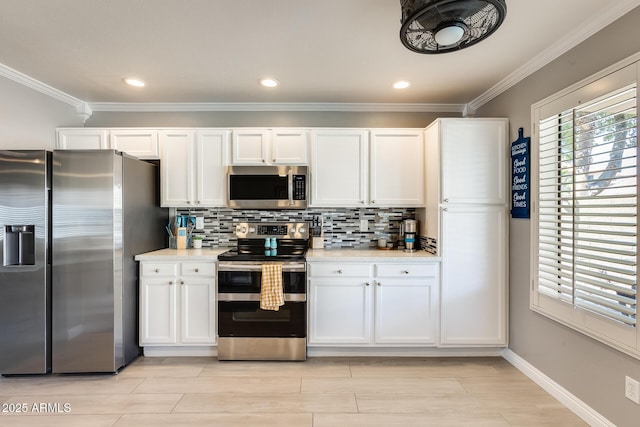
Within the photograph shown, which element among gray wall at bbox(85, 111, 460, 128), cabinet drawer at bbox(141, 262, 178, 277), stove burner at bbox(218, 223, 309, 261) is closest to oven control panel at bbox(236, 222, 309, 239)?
stove burner at bbox(218, 223, 309, 261)

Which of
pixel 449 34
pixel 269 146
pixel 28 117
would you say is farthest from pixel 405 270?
pixel 28 117

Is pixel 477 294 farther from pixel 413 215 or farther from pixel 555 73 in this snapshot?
pixel 555 73

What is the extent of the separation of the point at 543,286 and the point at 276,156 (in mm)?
2438

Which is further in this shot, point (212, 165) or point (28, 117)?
point (212, 165)

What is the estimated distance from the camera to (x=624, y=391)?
1722mm

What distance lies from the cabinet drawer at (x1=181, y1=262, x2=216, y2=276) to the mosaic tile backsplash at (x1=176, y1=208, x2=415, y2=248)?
2.06 ft

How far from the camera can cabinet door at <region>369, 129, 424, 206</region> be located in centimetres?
306

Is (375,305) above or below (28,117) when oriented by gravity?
below

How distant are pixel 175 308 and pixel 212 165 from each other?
136cm

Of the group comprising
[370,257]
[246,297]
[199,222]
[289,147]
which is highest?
[289,147]

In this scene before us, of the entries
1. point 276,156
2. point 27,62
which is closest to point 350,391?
point 276,156

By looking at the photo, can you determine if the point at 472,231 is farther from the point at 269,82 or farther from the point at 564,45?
the point at 269,82

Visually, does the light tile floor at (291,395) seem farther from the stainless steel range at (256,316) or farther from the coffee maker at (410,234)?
the coffee maker at (410,234)

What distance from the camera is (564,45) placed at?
2.09m
